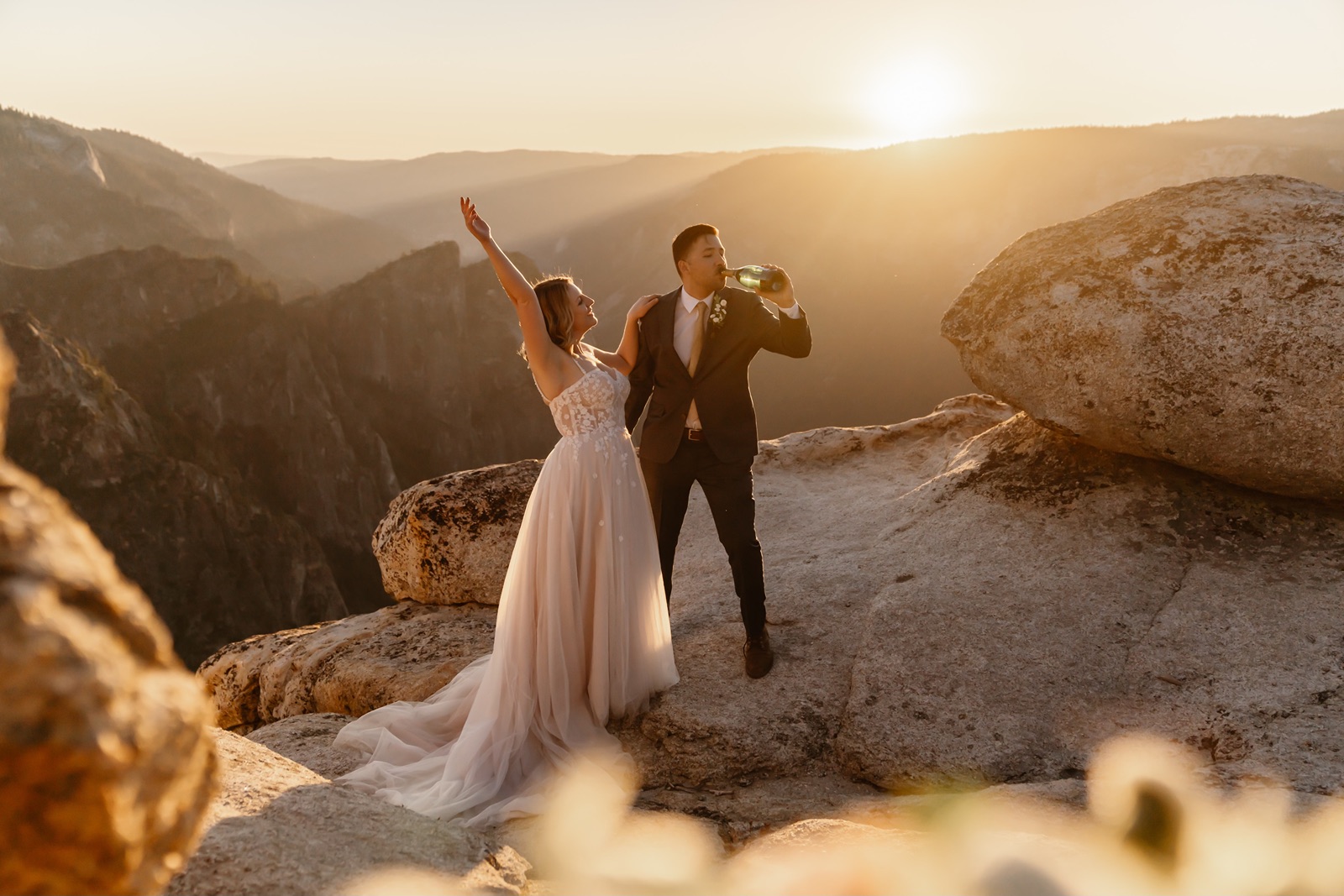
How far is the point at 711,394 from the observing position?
4875 mm

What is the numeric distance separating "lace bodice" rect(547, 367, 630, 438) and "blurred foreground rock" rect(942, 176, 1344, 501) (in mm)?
3201

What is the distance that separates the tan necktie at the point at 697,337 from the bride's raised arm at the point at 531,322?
72 centimetres

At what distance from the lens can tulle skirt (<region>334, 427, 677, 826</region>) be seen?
4.36 metres

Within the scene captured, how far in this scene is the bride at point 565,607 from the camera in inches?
172

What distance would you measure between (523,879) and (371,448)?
5503cm

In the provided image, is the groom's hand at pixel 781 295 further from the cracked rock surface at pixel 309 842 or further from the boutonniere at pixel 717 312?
the cracked rock surface at pixel 309 842

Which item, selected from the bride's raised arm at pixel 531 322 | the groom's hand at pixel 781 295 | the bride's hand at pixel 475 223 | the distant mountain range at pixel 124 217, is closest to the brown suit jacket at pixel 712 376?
the groom's hand at pixel 781 295

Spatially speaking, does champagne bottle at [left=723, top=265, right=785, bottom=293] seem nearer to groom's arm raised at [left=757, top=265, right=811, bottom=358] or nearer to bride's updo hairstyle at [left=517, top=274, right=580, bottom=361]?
groom's arm raised at [left=757, top=265, right=811, bottom=358]

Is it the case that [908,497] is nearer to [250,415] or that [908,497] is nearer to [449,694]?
[449,694]

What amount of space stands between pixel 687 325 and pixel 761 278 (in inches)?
20.2

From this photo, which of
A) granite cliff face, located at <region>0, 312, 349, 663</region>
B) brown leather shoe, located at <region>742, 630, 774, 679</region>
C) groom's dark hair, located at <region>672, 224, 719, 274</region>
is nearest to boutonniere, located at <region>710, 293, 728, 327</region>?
groom's dark hair, located at <region>672, 224, 719, 274</region>

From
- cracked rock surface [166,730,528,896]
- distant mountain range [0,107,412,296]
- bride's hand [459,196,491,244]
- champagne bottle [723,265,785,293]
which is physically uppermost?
distant mountain range [0,107,412,296]

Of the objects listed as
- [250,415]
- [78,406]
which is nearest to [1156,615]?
[78,406]

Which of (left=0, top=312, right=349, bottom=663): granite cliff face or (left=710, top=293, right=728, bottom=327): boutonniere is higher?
(left=710, top=293, right=728, bottom=327): boutonniere
